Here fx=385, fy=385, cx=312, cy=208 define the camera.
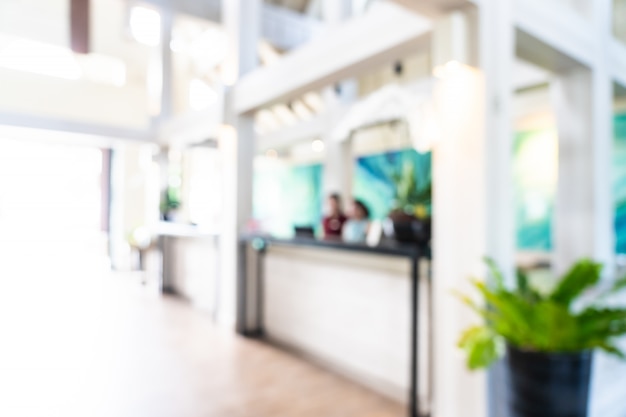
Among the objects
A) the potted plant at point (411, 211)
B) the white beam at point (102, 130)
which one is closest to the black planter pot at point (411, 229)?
the potted plant at point (411, 211)

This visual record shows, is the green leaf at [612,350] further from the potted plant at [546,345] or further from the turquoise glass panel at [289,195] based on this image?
the turquoise glass panel at [289,195]

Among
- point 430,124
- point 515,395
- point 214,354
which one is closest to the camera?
point 515,395

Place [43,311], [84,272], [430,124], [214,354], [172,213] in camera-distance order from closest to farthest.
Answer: [430,124]
[214,354]
[43,311]
[172,213]
[84,272]

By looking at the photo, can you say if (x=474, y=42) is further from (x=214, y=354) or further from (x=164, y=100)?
(x=164, y=100)

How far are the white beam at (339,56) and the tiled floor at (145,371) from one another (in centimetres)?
228

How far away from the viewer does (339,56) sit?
2.89 metres

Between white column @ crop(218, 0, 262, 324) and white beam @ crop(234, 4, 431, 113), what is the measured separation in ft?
0.74

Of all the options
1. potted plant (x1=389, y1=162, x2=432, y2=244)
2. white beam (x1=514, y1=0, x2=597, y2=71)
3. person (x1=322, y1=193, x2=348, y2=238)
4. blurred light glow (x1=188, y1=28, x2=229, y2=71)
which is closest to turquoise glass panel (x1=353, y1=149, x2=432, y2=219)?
person (x1=322, y1=193, x2=348, y2=238)

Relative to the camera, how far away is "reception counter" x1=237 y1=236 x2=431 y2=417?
2.38 metres

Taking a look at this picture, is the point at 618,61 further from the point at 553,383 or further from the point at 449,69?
the point at 553,383

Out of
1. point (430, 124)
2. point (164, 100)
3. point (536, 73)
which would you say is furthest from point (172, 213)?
point (536, 73)

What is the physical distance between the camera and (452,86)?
2133 millimetres

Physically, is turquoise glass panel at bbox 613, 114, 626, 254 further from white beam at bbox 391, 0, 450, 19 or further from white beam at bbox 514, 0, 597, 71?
white beam at bbox 391, 0, 450, 19

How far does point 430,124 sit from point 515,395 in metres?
1.45
